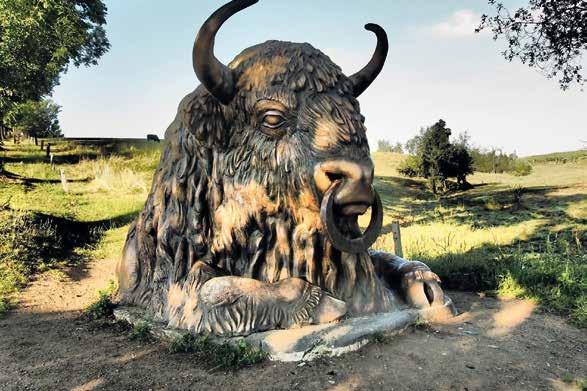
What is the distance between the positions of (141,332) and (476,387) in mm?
2994

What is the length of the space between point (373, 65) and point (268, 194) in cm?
175

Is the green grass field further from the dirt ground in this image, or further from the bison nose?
the bison nose

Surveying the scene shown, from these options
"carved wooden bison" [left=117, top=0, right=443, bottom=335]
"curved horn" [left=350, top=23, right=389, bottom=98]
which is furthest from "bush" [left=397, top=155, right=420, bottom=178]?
"carved wooden bison" [left=117, top=0, right=443, bottom=335]

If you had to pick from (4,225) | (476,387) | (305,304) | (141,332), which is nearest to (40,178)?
(4,225)

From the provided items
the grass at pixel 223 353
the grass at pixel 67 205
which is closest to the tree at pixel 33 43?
the grass at pixel 67 205

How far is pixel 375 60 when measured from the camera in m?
4.63

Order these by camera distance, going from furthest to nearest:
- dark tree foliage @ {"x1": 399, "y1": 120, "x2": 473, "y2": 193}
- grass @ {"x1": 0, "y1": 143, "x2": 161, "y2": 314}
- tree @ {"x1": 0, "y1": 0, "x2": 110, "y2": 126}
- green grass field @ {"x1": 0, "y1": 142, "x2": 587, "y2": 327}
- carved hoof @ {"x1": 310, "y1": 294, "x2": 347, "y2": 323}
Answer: dark tree foliage @ {"x1": 399, "y1": 120, "x2": 473, "y2": 193}
tree @ {"x1": 0, "y1": 0, "x2": 110, "y2": 126}
grass @ {"x1": 0, "y1": 143, "x2": 161, "y2": 314}
green grass field @ {"x1": 0, "y1": 142, "x2": 587, "y2": 327}
carved hoof @ {"x1": 310, "y1": 294, "x2": 347, "y2": 323}

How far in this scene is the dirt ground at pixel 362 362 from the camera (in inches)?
139

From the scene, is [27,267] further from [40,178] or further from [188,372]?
[40,178]

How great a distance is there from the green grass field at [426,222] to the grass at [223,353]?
3.42 meters

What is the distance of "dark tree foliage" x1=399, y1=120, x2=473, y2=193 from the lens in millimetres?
17984

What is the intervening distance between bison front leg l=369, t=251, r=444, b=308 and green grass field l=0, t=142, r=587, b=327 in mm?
1511

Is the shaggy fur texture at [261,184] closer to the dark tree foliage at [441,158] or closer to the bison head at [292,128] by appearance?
the bison head at [292,128]

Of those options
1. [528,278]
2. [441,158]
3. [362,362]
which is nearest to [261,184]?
[362,362]
